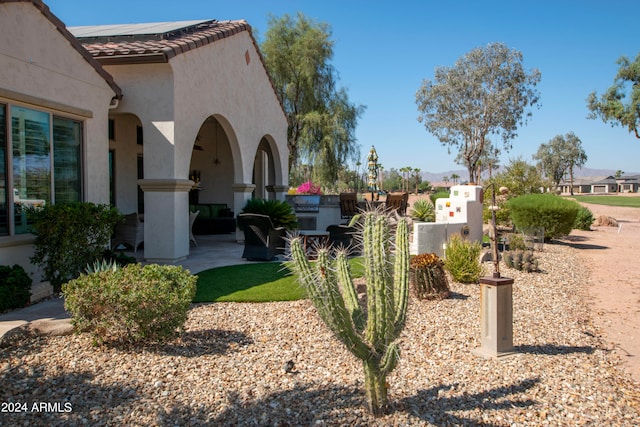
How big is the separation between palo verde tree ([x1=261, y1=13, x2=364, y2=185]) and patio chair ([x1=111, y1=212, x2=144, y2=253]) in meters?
17.6

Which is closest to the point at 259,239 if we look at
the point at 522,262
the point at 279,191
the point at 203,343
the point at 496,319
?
the point at 203,343

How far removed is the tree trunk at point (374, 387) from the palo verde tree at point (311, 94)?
937 inches

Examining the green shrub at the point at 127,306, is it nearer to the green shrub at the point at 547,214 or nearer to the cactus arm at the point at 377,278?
the cactus arm at the point at 377,278

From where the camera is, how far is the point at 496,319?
16.1 feet

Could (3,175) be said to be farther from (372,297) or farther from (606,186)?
(606,186)

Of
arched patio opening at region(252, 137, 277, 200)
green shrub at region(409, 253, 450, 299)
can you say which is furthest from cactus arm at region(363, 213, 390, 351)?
arched patio opening at region(252, 137, 277, 200)

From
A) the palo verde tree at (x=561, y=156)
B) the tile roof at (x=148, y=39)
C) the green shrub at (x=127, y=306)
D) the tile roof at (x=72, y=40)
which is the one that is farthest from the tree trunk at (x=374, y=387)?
the palo verde tree at (x=561, y=156)

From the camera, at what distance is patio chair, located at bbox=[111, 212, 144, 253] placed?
33.9ft

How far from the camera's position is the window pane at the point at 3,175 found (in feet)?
21.9

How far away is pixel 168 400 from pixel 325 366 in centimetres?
146

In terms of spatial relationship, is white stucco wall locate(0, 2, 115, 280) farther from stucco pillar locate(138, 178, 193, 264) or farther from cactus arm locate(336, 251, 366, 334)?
cactus arm locate(336, 251, 366, 334)

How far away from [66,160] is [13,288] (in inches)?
104

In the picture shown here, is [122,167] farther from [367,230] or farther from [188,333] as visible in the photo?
[367,230]

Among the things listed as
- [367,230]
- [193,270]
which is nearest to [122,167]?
[193,270]
